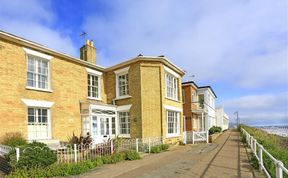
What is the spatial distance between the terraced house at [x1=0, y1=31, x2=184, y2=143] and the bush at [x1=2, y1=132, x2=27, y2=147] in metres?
0.26

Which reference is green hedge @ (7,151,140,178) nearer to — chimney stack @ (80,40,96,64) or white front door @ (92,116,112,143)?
white front door @ (92,116,112,143)

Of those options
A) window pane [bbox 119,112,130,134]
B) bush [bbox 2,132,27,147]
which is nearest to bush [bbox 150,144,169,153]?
window pane [bbox 119,112,130,134]

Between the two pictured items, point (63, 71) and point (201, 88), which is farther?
point (201, 88)

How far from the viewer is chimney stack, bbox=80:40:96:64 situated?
21.4 meters

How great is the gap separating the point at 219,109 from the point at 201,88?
71.3ft

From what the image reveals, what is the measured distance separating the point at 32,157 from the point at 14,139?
390 centimetres

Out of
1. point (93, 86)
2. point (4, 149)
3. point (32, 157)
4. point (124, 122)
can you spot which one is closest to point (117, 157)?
point (32, 157)

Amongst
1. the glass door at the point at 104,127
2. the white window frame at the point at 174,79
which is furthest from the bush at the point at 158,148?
the white window frame at the point at 174,79

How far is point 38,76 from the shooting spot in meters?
16.0

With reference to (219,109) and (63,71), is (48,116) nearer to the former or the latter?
(63,71)

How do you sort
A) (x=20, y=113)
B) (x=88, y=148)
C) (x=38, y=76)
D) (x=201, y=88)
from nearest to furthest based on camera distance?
(x=88, y=148) → (x=20, y=113) → (x=38, y=76) → (x=201, y=88)

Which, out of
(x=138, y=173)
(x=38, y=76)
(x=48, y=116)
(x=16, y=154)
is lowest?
(x=138, y=173)

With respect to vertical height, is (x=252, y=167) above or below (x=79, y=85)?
below

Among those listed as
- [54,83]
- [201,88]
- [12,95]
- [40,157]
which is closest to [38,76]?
[54,83]
